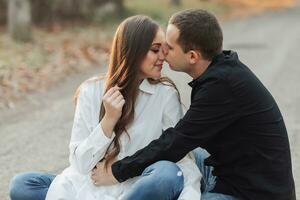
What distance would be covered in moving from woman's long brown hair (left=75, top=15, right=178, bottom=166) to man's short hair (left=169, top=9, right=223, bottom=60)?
0.68 feet

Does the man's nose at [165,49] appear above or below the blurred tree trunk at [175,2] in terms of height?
above

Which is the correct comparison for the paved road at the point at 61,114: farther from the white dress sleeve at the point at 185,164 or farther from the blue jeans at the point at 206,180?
the white dress sleeve at the point at 185,164

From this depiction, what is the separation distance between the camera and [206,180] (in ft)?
12.6

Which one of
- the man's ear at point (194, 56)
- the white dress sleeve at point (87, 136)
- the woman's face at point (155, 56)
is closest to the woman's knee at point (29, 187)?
the white dress sleeve at point (87, 136)

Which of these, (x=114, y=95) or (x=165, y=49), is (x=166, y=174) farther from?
(x=165, y=49)

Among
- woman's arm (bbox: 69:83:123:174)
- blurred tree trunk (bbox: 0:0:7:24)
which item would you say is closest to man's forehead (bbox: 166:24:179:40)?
woman's arm (bbox: 69:83:123:174)

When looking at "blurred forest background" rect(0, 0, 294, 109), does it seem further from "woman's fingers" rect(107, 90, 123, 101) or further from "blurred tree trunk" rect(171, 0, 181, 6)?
"woman's fingers" rect(107, 90, 123, 101)

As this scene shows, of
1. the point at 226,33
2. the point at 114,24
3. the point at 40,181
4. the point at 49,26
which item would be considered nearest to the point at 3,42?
the point at 49,26

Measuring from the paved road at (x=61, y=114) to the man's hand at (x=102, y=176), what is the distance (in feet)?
4.38

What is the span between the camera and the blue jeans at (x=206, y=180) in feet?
11.8

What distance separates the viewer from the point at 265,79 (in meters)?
9.76

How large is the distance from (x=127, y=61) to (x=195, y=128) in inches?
21.6

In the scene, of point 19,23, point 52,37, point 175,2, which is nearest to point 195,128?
point 19,23

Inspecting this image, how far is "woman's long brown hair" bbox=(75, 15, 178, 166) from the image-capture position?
366cm
